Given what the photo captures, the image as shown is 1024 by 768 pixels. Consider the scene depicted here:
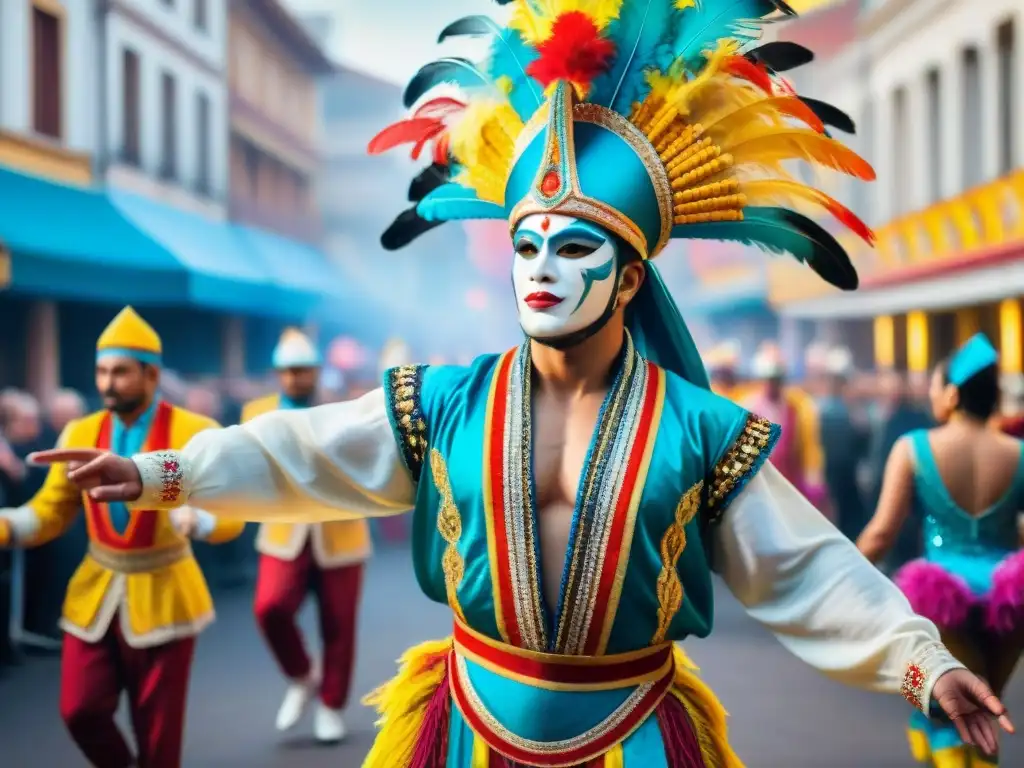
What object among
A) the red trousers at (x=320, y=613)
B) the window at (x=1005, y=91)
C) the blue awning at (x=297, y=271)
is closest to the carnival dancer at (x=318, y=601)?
the red trousers at (x=320, y=613)

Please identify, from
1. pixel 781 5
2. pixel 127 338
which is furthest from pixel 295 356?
pixel 781 5

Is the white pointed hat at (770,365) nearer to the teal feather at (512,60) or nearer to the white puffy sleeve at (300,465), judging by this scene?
the teal feather at (512,60)

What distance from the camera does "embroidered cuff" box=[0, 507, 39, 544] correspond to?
3877 millimetres

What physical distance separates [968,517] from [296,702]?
10.6 ft

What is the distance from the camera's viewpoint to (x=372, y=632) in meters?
7.30

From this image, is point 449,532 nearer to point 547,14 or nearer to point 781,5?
point 547,14

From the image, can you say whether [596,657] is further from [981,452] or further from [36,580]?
[36,580]

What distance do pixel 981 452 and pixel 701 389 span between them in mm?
1947

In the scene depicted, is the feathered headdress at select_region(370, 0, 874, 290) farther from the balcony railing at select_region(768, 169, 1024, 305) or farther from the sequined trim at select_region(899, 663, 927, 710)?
the balcony railing at select_region(768, 169, 1024, 305)

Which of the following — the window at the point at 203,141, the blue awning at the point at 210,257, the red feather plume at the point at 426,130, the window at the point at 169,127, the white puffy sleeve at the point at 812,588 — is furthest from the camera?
the window at the point at 203,141

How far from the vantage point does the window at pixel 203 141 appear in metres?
11.2

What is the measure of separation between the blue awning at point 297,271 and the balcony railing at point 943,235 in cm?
527

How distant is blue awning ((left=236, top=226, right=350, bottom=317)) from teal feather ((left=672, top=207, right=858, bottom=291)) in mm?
9530

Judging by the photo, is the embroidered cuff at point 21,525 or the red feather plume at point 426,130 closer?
the red feather plume at point 426,130
